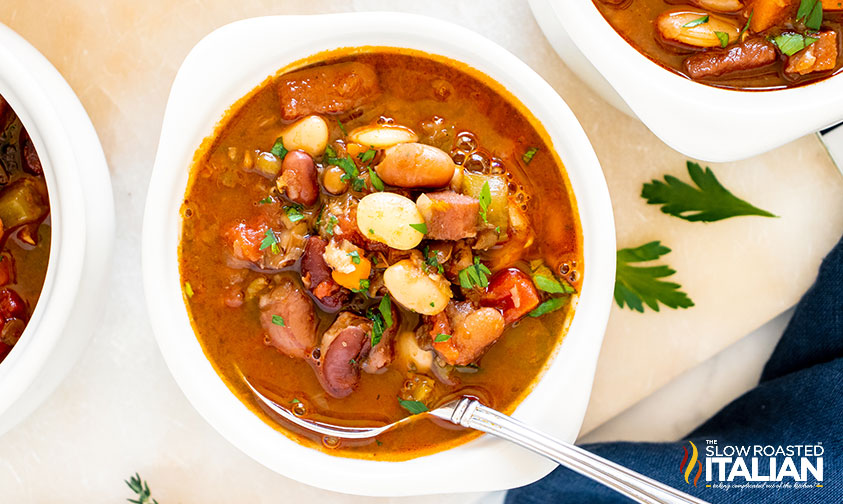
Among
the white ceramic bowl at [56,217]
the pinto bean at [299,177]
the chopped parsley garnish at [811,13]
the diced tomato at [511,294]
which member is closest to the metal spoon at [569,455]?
the diced tomato at [511,294]

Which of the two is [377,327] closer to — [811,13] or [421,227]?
[421,227]

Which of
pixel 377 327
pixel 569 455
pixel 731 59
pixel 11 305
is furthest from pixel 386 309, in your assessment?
pixel 731 59

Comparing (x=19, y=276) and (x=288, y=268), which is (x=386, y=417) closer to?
(x=288, y=268)

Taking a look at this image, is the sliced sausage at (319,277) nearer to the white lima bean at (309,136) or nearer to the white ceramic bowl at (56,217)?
the white lima bean at (309,136)

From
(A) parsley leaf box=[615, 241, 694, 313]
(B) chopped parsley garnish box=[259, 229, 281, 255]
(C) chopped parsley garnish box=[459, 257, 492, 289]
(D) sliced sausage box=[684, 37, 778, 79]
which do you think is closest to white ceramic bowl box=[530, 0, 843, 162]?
(D) sliced sausage box=[684, 37, 778, 79]

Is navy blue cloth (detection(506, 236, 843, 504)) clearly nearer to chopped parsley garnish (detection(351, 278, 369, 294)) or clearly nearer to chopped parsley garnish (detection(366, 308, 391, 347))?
chopped parsley garnish (detection(366, 308, 391, 347))

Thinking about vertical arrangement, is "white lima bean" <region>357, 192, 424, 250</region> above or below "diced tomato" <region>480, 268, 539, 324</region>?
above
